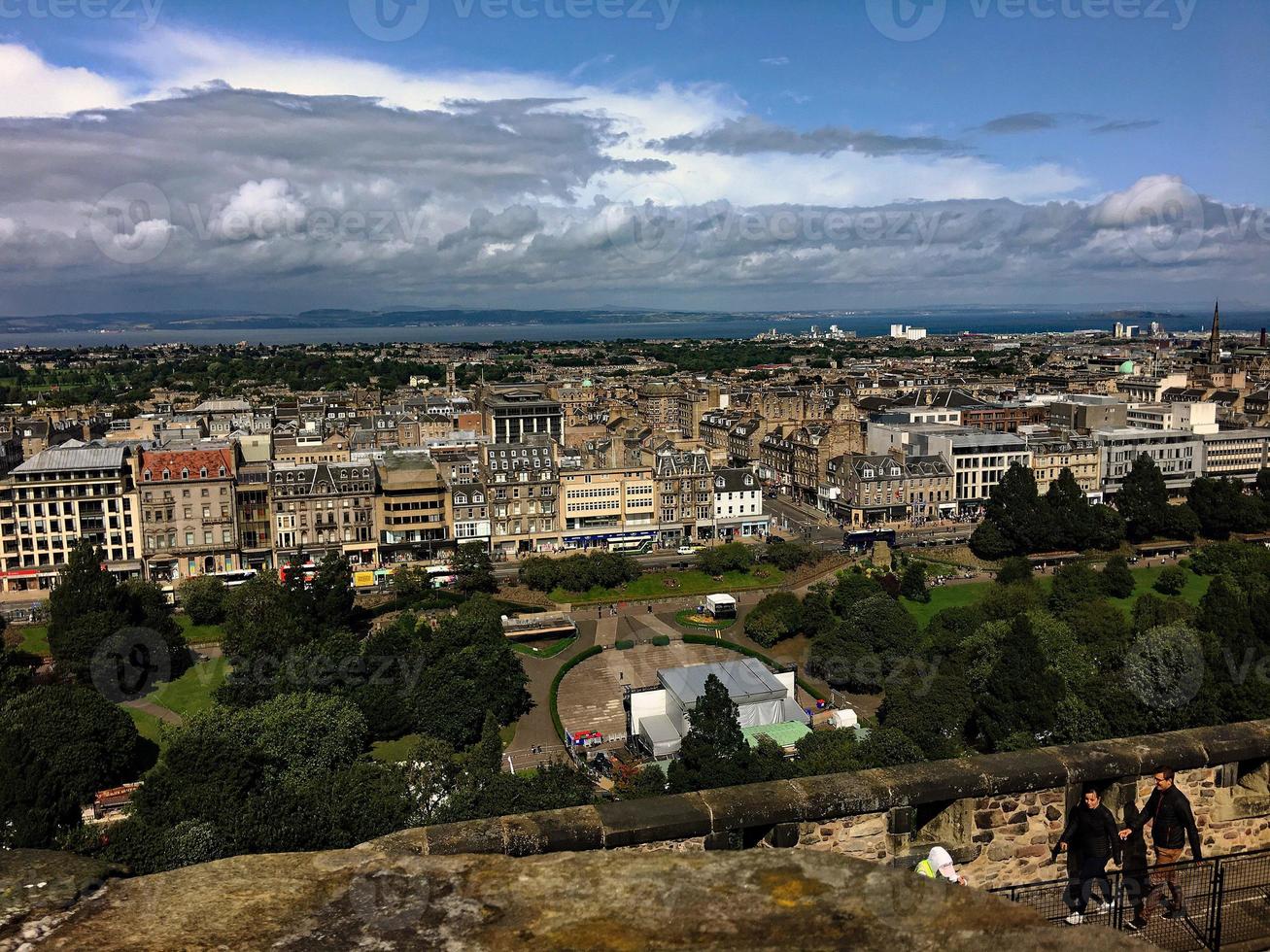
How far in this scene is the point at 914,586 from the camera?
5378 centimetres

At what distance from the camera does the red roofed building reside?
57.9m

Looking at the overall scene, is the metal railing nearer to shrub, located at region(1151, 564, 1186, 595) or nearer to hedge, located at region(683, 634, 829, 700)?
hedge, located at region(683, 634, 829, 700)

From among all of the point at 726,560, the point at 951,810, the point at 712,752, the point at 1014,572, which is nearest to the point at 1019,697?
the point at 712,752

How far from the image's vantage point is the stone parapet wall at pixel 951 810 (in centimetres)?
704

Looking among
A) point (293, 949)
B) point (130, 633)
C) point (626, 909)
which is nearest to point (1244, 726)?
point (626, 909)

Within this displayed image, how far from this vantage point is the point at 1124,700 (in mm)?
31297

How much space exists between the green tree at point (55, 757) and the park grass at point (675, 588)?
25.5 m

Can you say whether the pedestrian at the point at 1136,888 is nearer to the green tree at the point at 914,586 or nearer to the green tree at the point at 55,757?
the green tree at the point at 55,757

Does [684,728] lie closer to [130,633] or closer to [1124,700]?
[1124,700]

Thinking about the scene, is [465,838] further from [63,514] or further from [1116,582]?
[63,514]

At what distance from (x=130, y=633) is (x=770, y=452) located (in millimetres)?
55414

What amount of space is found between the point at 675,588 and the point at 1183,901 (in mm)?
50699

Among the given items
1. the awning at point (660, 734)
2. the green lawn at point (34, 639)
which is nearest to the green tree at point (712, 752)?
the awning at point (660, 734)

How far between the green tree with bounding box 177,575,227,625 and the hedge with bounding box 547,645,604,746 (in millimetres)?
18723
